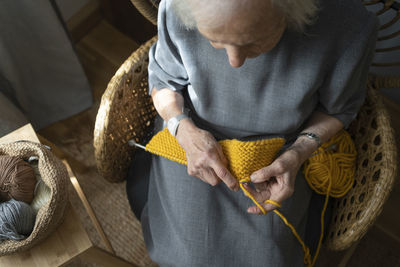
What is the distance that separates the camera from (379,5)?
1.09m

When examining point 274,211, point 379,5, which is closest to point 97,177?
point 274,211

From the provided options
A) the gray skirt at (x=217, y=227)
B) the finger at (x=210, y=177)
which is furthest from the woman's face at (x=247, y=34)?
the gray skirt at (x=217, y=227)

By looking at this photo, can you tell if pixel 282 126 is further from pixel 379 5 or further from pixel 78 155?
pixel 78 155

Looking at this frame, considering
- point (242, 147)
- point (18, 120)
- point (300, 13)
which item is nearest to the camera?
point (300, 13)

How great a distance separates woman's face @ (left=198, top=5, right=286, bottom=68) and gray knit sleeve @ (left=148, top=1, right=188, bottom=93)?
0.19 m

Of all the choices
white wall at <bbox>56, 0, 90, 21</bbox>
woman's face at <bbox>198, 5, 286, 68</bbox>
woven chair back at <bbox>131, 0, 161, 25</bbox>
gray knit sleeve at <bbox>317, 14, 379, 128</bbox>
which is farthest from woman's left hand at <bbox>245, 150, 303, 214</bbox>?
white wall at <bbox>56, 0, 90, 21</bbox>

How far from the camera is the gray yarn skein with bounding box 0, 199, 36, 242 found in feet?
2.72

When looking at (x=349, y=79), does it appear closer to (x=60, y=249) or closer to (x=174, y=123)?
(x=174, y=123)

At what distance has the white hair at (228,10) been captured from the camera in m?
Result: 0.61

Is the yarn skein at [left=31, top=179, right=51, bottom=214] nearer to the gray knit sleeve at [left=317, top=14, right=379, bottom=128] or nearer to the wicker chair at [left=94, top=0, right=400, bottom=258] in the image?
the wicker chair at [left=94, top=0, right=400, bottom=258]

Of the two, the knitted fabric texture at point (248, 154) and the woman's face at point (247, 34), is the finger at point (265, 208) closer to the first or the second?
the knitted fabric texture at point (248, 154)

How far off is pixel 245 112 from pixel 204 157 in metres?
0.16

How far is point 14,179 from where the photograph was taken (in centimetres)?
86

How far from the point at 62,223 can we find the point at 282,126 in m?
0.61
